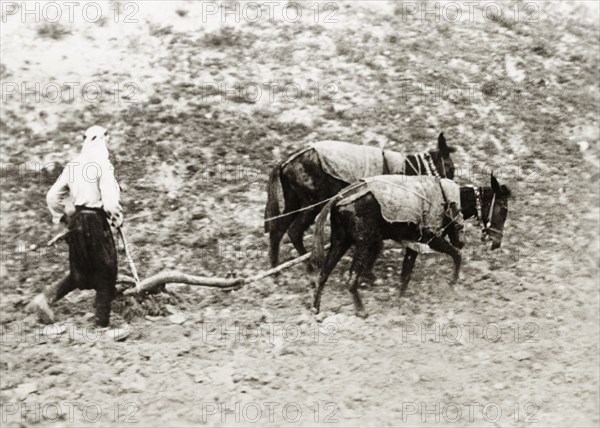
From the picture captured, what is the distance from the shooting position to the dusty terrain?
6.74 metres

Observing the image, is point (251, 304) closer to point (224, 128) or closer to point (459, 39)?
point (224, 128)

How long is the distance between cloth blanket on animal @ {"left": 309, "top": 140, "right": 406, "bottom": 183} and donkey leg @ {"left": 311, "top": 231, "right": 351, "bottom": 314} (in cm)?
70

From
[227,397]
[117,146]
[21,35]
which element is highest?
[21,35]

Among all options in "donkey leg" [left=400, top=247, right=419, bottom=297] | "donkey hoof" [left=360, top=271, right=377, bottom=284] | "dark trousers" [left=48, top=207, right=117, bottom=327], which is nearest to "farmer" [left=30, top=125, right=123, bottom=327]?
"dark trousers" [left=48, top=207, right=117, bottom=327]

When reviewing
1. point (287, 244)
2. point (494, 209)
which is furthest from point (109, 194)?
point (494, 209)

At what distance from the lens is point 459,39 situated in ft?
36.9

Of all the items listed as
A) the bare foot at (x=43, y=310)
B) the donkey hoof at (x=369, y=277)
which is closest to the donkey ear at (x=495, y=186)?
the donkey hoof at (x=369, y=277)

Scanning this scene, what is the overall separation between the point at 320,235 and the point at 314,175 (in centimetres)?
76

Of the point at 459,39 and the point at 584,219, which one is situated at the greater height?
the point at 459,39

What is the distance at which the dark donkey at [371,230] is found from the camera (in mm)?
7172

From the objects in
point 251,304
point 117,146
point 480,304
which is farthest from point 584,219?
point 117,146

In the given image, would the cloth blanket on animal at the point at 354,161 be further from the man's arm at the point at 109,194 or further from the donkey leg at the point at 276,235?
the man's arm at the point at 109,194

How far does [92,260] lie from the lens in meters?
7.00

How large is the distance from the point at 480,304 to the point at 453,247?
58 cm
